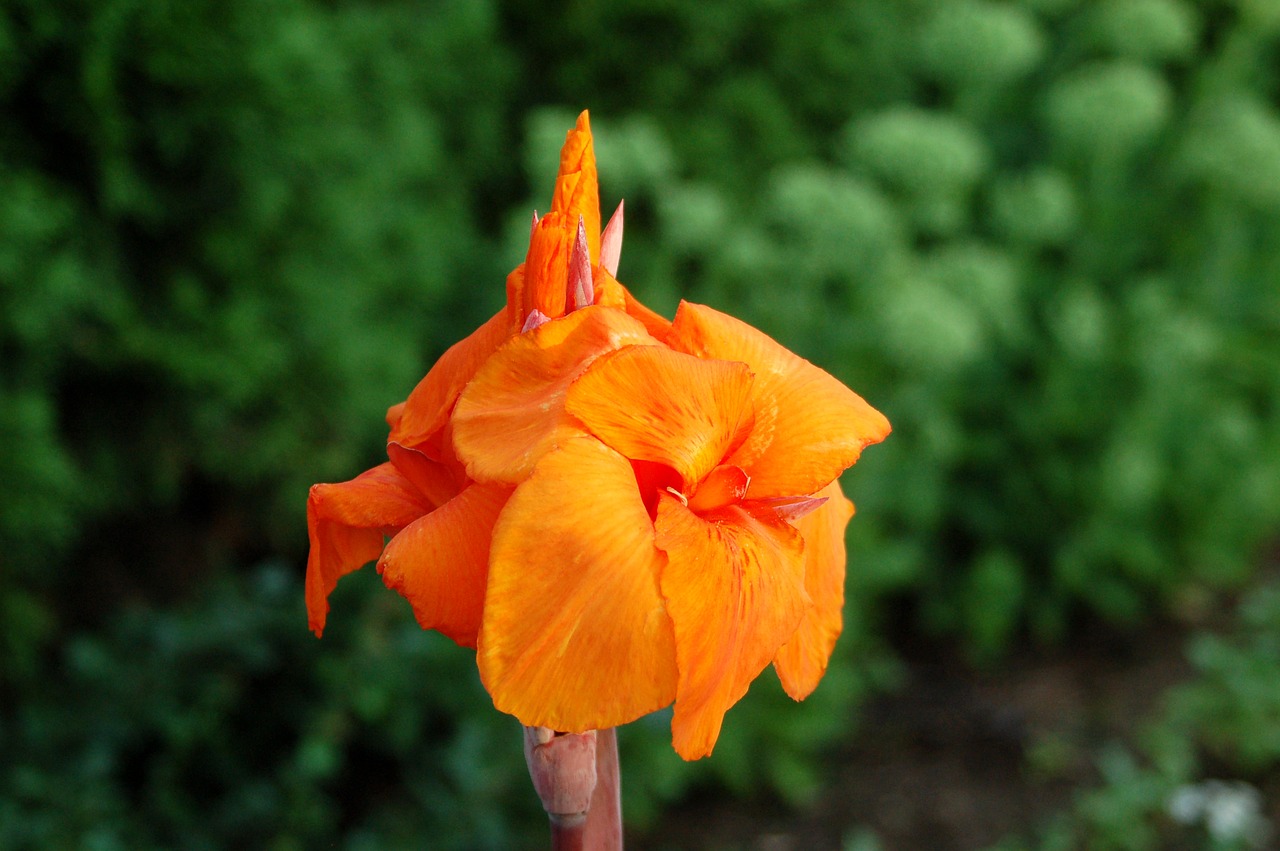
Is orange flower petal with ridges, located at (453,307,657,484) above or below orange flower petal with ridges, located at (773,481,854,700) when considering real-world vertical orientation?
above

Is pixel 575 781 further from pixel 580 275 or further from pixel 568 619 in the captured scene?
pixel 580 275

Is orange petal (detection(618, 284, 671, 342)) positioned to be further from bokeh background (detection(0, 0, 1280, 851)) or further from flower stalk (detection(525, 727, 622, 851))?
bokeh background (detection(0, 0, 1280, 851))

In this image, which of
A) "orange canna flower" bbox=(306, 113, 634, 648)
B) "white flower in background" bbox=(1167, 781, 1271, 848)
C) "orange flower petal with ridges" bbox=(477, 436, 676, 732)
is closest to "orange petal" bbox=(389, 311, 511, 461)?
"orange canna flower" bbox=(306, 113, 634, 648)

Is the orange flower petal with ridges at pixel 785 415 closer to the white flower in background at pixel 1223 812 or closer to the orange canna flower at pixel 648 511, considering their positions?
the orange canna flower at pixel 648 511

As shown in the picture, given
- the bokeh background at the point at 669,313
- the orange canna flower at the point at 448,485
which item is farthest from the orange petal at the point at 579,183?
the bokeh background at the point at 669,313

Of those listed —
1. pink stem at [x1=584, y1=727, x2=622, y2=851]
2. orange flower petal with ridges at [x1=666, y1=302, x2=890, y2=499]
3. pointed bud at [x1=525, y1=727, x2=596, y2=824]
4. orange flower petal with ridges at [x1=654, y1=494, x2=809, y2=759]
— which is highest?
orange flower petal with ridges at [x1=666, y1=302, x2=890, y2=499]

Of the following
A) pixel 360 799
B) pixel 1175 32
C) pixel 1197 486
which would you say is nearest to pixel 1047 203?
pixel 1175 32
